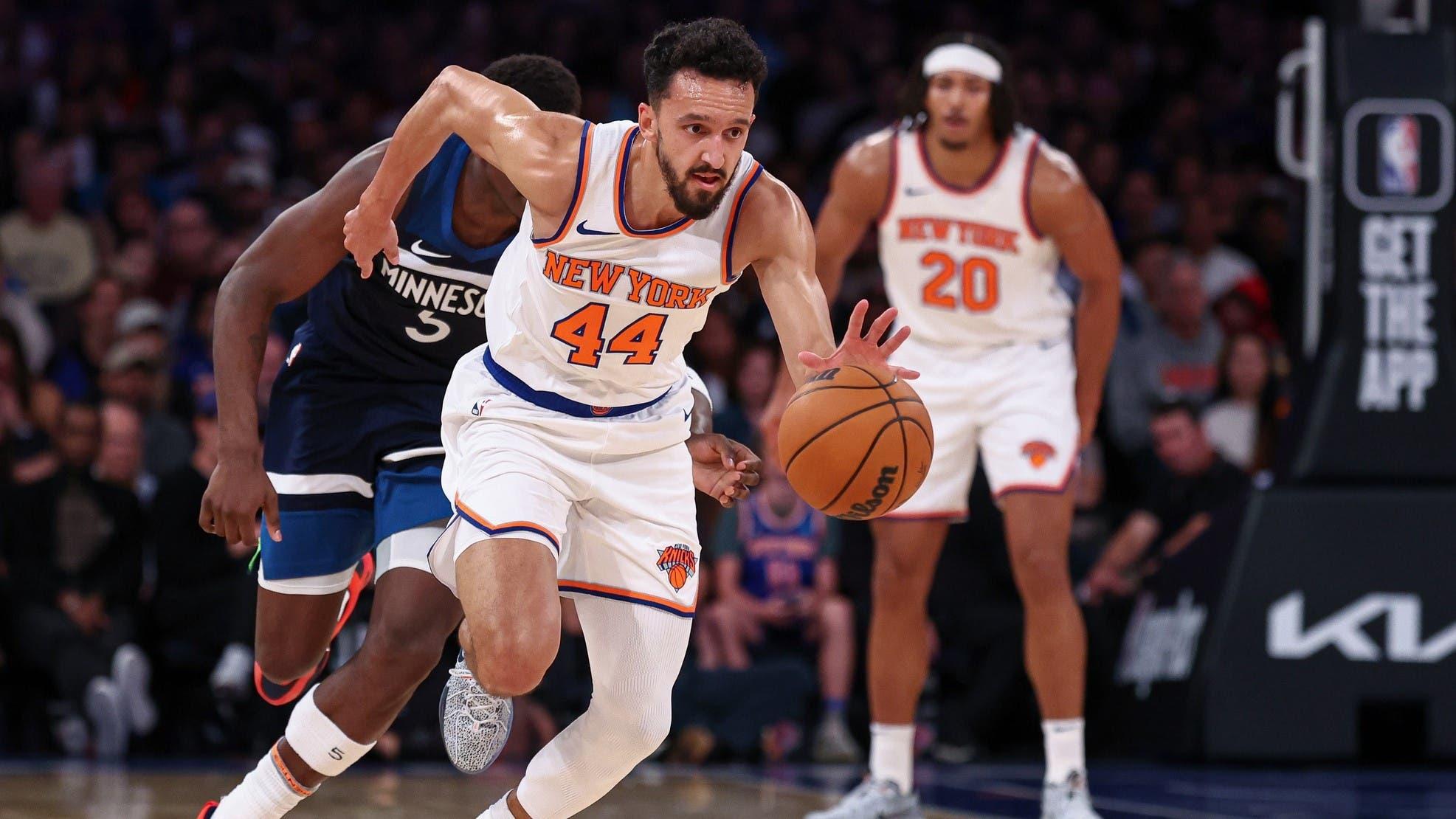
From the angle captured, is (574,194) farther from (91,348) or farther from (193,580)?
(91,348)

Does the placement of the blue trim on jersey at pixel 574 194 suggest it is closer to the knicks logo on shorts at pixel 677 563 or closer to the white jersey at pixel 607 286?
the white jersey at pixel 607 286

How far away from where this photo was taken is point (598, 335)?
4086 mm

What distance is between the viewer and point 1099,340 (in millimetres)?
6160

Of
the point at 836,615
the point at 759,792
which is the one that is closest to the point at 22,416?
the point at 836,615

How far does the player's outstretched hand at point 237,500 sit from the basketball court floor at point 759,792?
2144mm

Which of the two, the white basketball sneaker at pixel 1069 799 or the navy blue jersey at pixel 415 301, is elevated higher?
the navy blue jersey at pixel 415 301

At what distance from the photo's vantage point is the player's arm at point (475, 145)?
13.3 ft

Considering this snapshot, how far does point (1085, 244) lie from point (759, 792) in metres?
2.50

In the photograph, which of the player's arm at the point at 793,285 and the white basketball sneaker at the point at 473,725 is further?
the white basketball sneaker at the point at 473,725

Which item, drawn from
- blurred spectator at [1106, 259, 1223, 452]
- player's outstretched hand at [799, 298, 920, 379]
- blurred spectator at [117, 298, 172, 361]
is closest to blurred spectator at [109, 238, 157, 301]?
blurred spectator at [117, 298, 172, 361]

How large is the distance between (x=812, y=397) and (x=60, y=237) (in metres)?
7.93

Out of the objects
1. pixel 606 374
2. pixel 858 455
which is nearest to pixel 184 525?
pixel 606 374

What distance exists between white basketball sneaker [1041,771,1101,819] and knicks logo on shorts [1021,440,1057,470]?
0.96 metres

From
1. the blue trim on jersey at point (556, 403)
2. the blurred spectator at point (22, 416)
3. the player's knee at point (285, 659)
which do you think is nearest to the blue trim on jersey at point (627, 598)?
the blue trim on jersey at point (556, 403)
